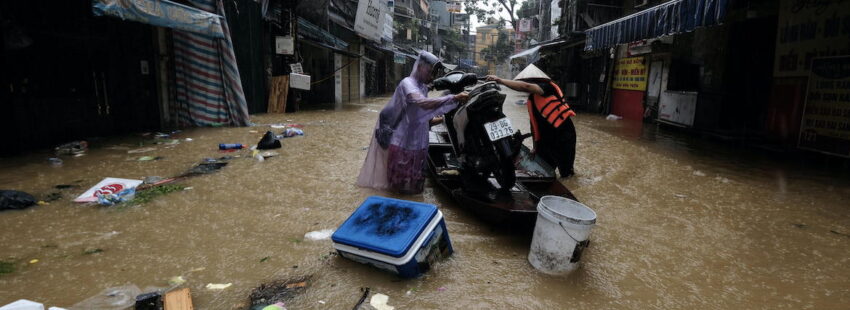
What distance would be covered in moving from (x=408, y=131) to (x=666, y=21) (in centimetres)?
602

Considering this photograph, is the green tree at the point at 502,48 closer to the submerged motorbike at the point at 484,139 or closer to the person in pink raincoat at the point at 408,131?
the person in pink raincoat at the point at 408,131

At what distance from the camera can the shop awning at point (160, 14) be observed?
5.28m

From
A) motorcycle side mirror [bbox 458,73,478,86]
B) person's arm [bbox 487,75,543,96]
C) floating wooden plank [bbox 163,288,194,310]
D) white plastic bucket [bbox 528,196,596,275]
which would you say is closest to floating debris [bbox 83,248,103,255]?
floating wooden plank [bbox 163,288,194,310]

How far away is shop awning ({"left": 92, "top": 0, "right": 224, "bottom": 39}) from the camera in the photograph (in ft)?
17.3

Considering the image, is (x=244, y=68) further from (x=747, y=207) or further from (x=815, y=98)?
(x=815, y=98)

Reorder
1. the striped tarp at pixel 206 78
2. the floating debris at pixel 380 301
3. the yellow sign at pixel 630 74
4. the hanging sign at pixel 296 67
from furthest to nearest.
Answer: the yellow sign at pixel 630 74, the hanging sign at pixel 296 67, the striped tarp at pixel 206 78, the floating debris at pixel 380 301

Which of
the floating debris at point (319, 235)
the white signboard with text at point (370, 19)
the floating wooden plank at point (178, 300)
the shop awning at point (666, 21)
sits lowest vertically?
the floating debris at point (319, 235)

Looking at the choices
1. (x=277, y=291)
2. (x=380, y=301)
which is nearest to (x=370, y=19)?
(x=277, y=291)

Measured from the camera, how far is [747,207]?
4.16 meters

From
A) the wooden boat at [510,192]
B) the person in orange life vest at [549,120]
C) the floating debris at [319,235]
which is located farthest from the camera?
the person in orange life vest at [549,120]

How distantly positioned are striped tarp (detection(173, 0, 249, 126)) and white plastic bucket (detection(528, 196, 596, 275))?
7875 mm

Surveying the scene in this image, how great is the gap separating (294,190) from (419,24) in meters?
35.4

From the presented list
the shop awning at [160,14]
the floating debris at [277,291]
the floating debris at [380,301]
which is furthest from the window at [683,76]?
the floating debris at [277,291]

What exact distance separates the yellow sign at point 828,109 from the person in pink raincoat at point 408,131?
19.9 ft
